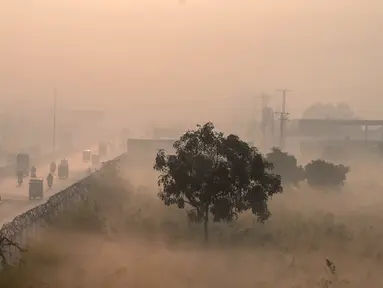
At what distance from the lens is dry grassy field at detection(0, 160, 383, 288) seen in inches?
581

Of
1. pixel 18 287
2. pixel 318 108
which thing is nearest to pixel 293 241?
pixel 18 287

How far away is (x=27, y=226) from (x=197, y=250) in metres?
5.53

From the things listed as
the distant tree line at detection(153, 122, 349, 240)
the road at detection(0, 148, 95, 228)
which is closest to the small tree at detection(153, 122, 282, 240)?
the distant tree line at detection(153, 122, 349, 240)

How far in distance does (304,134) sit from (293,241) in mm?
55954

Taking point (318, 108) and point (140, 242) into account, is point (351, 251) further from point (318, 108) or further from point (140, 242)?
point (318, 108)

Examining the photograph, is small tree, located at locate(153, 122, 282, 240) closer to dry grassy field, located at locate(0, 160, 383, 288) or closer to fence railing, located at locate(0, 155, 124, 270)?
dry grassy field, located at locate(0, 160, 383, 288)

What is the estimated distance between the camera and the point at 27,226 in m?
17.4

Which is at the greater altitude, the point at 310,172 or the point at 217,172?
the point at 217,172

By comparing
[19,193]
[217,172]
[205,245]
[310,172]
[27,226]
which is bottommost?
[19,193]

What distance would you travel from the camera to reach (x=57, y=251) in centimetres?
1667

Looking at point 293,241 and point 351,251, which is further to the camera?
point 293,241

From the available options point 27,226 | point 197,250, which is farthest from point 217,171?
point 27,226

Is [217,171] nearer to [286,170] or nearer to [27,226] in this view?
[27,226]

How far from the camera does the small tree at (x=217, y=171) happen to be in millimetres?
17891
